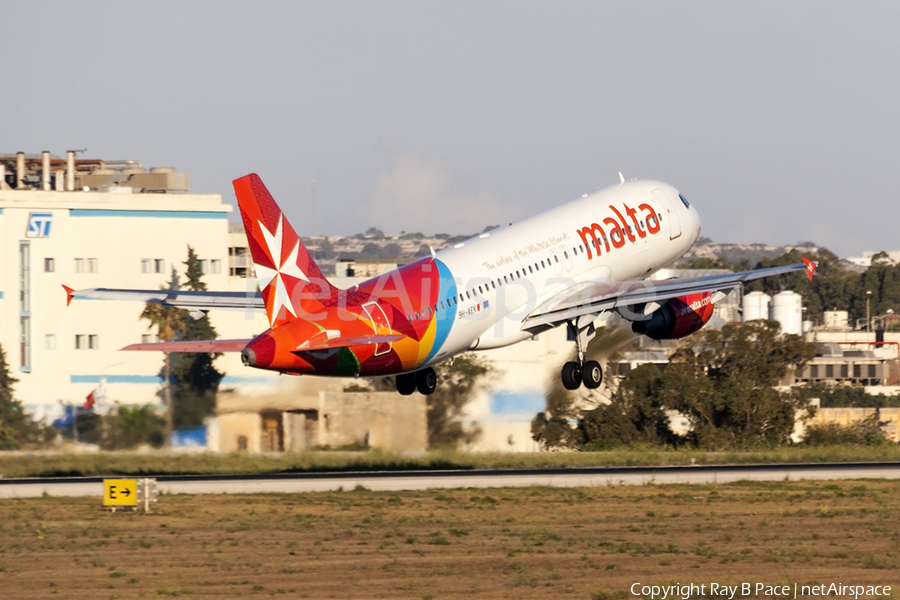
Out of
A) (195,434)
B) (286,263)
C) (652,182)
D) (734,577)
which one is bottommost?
(734,577)

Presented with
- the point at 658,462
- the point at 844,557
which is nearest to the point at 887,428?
the point at 658,462

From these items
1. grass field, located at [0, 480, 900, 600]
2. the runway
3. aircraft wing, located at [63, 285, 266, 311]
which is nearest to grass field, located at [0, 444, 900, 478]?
the runway

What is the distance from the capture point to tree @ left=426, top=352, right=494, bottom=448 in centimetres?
5928

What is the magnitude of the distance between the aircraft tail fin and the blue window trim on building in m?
65.8

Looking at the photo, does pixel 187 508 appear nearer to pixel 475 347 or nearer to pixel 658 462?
pixel 475 347

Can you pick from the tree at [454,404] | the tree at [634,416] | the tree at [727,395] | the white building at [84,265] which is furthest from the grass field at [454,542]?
the white building at [84,265]

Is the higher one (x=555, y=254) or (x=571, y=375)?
(x=555, y=254)

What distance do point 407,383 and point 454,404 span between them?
1266cm

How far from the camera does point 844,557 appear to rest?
36.4m

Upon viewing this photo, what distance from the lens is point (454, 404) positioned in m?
59.7

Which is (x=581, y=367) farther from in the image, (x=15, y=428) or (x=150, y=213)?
(x=150, y=213)

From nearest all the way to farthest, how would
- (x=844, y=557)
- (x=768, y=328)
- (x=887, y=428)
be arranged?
1. (x=844, y=557)
2. (x=768, y=328)
3. (x=887, y=428)

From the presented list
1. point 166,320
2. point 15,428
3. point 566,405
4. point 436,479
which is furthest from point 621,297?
point 166,320

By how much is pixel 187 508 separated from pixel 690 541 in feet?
56.4
